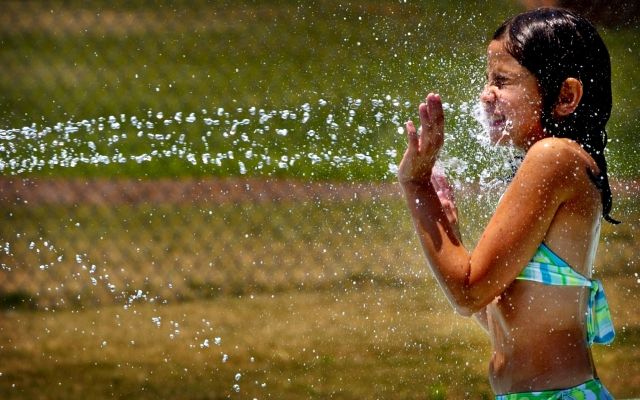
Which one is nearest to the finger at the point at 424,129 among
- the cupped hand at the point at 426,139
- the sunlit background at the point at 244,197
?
the cupped hand at the point at 426,139

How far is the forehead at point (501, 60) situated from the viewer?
6.28ft

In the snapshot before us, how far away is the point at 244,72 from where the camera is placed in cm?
650

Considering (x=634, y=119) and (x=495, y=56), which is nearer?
(x=495, y=56)

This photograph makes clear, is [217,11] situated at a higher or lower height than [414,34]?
higher

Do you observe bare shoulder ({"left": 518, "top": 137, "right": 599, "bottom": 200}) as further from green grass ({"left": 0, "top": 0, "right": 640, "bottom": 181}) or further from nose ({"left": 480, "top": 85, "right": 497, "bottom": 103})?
green grass ({"left": 0, "top": 0, "right": 640, "bottom": 181})

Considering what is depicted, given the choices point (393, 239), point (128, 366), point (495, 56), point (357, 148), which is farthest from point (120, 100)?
point (495, 56)

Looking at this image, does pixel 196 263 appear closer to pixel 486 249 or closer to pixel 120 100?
pixel 120 100

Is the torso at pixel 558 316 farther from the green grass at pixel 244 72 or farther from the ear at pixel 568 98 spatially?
the green grass at pixel 244 72

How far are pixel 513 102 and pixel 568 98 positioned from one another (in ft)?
0.33

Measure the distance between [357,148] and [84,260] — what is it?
1790mm

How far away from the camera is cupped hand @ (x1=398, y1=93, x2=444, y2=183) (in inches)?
70.9

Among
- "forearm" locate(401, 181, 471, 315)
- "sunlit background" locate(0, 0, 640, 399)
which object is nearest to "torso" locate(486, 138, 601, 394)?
"forearm" locate(401, 181, 471, 315)

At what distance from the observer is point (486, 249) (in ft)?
5.86

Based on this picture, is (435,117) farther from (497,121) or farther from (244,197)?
(244,197)
